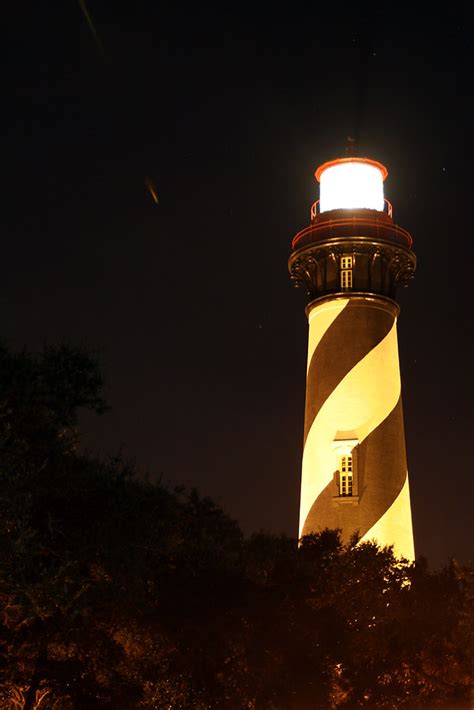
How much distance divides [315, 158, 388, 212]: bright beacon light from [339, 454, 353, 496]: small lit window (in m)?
7.31

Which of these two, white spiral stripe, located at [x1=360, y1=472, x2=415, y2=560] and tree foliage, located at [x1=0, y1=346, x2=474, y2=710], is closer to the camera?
tree foliage, located at [x1=0, y1=346, x2=474, y2=710]

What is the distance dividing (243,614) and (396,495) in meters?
10.9

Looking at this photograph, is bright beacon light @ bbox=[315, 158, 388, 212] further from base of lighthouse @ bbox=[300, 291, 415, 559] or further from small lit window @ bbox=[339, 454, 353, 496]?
small lit window @ bbox=[339, 454, 353, 496]

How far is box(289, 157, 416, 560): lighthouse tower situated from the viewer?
32.7m

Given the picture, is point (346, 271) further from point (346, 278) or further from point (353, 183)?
point (353, 183)

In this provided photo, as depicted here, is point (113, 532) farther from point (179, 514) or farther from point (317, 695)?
point (317, 695)

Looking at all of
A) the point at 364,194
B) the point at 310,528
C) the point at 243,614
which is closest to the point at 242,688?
the point at 243,614

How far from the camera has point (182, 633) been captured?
21.8 metres

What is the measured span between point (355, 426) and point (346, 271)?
4.29 metres

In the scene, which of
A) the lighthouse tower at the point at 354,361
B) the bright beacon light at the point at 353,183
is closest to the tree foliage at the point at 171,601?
the lighthouse tower at the point at 354,361

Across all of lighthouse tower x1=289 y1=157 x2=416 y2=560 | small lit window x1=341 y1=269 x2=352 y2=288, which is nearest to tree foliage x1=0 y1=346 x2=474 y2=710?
lighthouse tower x1=289 y1=157 x2=416 y2=560

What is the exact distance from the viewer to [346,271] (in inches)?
1364

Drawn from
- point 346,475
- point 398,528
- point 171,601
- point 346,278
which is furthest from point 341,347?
point 171,601

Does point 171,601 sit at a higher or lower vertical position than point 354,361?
lower
